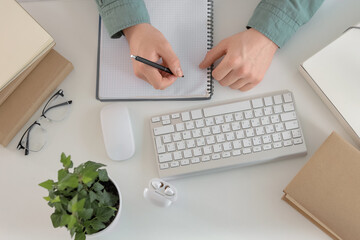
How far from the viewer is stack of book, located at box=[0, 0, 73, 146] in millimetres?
702

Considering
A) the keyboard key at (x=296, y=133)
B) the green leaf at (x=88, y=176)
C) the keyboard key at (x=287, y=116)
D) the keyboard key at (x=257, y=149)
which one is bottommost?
the keyboard key at (x=296, y=133)

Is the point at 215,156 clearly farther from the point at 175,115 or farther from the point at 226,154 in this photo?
the point at 175,115

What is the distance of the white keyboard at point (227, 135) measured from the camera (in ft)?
2.50

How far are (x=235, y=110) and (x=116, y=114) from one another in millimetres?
264

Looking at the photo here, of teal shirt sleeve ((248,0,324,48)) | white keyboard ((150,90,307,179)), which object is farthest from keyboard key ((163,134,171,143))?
teal shirt sleeve ((248,0,324,48))

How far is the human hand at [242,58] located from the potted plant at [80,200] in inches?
13.3

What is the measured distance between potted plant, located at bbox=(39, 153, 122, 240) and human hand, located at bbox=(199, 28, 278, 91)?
338 mm

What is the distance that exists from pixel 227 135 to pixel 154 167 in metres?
0.18

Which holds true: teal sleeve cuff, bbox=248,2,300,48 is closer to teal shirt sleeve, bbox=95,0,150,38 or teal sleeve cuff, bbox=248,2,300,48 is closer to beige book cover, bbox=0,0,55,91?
teal shirt sleeve, bbox=95,0,150,38

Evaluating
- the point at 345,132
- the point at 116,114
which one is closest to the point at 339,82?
the point at 345,132

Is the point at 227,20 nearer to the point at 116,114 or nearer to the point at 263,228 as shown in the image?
the point at 116,114

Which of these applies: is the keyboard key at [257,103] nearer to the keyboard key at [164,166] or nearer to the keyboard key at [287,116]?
the keyboard key at [287,116]

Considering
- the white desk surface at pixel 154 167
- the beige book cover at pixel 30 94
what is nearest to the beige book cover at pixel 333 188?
the white desk surface at pixel 154 167

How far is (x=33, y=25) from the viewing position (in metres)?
0.71
